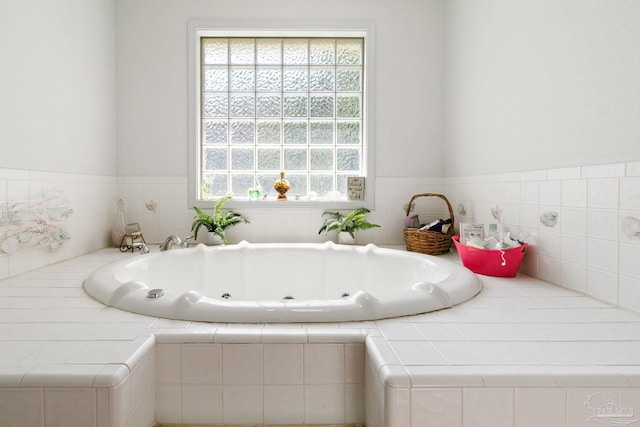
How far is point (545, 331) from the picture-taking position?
103 cm

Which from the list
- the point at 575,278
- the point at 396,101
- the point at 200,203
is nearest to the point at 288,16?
the point at 396,101

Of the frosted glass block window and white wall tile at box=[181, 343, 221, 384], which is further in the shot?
the frosted glass block window

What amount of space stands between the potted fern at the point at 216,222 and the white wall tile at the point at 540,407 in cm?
188

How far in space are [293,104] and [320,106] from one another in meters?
0.21

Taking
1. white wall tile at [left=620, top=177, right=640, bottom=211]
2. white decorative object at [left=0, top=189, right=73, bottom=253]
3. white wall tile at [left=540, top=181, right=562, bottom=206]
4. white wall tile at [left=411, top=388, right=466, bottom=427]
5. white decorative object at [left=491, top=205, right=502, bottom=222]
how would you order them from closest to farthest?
white wall tile at [left=411, top=388, right=466, bottom=427] → white wall tile at [left=620, top=177, right=640, bottom=211] → white wall tile at [left=540, top=181, right=562, bottom=206] → white decorative object at [left=0, top=189, right=73, bottom=253] → white decorative object at [left=491, top=205, right=502, bottom=222]

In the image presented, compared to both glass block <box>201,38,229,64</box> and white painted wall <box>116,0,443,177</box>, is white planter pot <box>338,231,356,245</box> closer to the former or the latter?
white painted wall <box>116,0,443,177</box>

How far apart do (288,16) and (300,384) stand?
2433 millimetres

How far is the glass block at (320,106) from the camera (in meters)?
2.75

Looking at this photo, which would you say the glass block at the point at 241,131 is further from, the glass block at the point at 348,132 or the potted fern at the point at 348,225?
the potted fern at the point at 348,225

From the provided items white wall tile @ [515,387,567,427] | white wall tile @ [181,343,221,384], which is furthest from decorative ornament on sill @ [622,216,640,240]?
white wall tile @ [181,343,221,384]

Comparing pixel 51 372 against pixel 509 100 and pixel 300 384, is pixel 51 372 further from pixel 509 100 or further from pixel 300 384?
pixel 509 100

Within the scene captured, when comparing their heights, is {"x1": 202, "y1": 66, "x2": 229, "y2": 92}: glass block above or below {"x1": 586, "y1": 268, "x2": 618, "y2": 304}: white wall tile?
above

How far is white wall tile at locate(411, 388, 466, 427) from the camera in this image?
77cm

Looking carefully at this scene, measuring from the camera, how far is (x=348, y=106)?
2.74 metres
